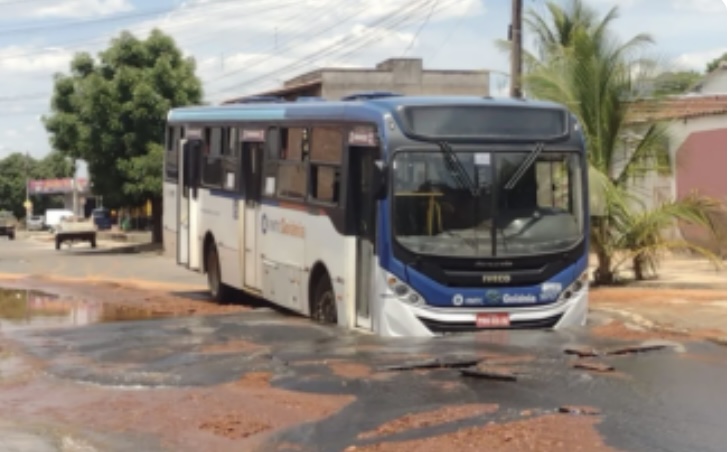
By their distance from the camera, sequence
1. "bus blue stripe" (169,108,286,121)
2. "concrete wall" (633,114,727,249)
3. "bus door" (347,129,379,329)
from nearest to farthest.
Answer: "bus door" (347,129,379,329) < "bus blue stripe" (169,108,286,121) < "concrete wall" (633,114,727,249)

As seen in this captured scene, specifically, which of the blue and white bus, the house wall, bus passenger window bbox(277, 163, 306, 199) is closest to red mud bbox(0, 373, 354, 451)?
the blue and white bus

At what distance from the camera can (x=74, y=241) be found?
186 ft

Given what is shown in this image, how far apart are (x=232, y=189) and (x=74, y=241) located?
38.5 metres

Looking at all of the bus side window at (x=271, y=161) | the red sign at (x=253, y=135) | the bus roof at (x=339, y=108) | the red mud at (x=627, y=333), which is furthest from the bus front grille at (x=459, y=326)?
the red sign at (x=253, y=135)

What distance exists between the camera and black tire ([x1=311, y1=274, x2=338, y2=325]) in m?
15.4

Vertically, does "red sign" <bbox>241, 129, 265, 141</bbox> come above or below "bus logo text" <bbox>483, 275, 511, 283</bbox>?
above

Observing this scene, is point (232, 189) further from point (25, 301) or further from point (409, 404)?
point (409, 404)

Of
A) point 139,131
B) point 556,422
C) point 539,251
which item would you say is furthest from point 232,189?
point 139,131

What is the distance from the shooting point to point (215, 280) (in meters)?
21.4

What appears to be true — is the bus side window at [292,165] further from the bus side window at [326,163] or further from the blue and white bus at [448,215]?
the blue and white bus at [448,215]

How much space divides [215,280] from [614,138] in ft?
25.6

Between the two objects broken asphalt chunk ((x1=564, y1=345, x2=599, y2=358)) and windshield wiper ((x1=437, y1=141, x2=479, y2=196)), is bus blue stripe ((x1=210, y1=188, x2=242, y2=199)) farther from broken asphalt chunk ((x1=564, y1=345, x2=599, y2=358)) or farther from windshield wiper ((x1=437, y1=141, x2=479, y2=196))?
broken asphalt chunk ((x1=564, y1=345, x2=599, y2=358))

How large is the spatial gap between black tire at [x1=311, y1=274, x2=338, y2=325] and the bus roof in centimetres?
216

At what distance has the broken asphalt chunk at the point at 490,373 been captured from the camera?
35.9 feet
